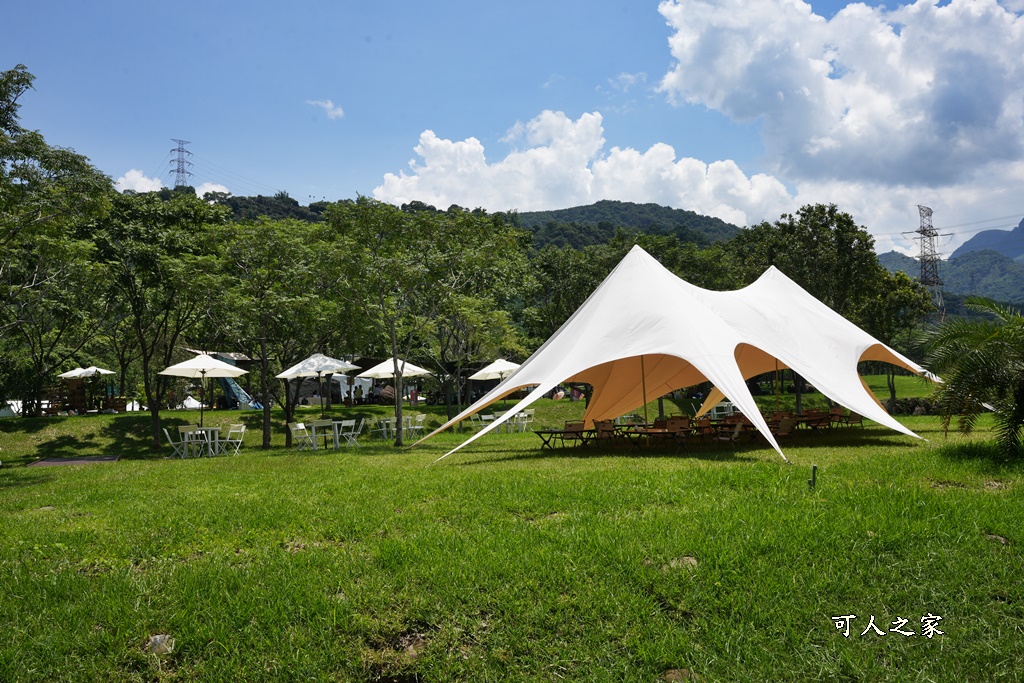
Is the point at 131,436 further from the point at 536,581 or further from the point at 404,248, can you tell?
the point at 536,581

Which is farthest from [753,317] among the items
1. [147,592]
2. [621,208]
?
[621,208]

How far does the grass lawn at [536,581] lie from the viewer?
12.9 feet

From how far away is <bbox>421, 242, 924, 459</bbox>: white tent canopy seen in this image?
11.5 m

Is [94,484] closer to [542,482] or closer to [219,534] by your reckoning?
[219,534]

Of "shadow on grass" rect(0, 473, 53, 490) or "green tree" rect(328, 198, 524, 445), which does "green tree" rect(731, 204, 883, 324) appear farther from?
"shadow on grass" rect(0, 473, 53, 490)

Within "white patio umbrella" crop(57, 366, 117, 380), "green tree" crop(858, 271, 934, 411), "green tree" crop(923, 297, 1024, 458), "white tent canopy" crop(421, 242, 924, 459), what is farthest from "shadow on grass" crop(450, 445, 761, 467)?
"white patio umbrella" crop(57, 366, 117, 380)

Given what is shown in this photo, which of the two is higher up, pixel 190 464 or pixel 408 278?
pixel 408 278

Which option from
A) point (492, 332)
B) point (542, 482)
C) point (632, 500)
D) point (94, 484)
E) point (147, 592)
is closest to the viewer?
point (147, 592)

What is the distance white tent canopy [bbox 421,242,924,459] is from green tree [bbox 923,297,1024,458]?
2370 mm

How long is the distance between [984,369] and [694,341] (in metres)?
→ 4.19

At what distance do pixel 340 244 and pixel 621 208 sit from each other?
99.2m

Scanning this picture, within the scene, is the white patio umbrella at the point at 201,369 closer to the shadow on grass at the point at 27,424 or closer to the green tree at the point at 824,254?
the shadow on grass at the point at 27,424

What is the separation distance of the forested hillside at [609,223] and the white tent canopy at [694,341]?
137ft

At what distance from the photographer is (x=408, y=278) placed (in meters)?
16.1
